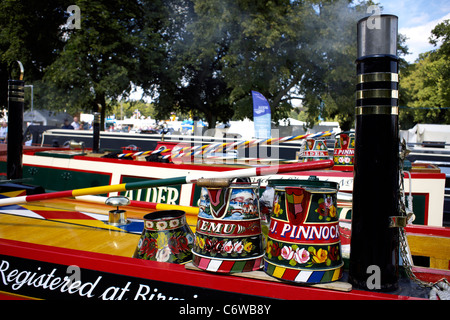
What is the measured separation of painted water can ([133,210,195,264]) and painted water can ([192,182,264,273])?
268 millimetres

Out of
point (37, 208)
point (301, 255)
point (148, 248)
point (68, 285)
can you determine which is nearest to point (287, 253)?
point (301, 255)

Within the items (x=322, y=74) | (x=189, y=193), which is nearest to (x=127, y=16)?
(x=322, y=74)

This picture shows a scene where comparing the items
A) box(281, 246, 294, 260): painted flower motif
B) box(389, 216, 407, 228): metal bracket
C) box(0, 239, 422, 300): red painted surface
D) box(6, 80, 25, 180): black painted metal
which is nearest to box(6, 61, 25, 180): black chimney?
box(6, 80, 25, 180): black painted metal

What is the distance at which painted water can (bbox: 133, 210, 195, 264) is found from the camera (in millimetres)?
2117

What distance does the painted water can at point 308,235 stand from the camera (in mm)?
1642

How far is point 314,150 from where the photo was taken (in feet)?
16.7

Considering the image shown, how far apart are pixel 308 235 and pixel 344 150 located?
3.66 m

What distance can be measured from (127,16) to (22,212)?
62.3 ft

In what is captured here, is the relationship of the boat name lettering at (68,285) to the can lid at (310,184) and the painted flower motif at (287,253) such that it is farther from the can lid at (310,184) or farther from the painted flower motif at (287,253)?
the can lid at (310,184)

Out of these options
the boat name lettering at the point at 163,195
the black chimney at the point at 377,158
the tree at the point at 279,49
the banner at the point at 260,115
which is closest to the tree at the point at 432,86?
the tree at the point at 279,49

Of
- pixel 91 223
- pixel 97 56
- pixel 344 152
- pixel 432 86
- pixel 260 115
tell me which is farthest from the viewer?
pixel 432 86

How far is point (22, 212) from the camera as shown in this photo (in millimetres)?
3689

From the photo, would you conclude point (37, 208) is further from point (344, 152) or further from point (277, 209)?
point (344, 152)
